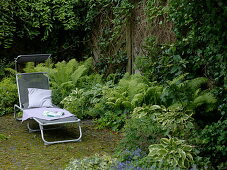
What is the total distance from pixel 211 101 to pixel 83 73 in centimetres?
463

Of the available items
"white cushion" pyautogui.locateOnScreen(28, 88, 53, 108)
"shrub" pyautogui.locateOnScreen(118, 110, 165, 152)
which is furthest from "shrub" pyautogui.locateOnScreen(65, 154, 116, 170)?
"white cushion" pyautogui.locateOnScreen(28, 88, 53, 108)

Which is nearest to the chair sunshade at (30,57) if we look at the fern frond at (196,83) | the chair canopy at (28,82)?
the chair canopy at (28,82)

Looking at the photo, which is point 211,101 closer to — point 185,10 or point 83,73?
point 185,10

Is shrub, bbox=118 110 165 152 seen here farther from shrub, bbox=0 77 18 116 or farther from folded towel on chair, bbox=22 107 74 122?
shrub, bbox=0 77 18 116

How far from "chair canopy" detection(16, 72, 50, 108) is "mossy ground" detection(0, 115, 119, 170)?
0.75 m

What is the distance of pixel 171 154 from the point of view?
4.08 metres

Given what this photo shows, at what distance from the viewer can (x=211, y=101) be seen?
507 centimetres

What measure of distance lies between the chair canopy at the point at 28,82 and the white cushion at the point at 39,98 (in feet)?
0.81

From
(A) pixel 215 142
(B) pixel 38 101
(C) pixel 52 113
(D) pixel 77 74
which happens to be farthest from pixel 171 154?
(D) pixel 77 74

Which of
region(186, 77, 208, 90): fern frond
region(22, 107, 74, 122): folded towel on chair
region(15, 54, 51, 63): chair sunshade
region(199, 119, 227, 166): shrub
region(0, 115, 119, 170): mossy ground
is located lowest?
region(0, 115, 119, 170): mossy ground

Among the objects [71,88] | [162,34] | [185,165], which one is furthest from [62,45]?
[185,165]

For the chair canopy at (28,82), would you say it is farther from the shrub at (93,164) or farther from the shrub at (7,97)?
the shrub at (93,164)

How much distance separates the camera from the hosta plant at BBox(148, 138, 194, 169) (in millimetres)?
3941

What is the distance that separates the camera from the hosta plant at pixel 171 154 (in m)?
3.94
